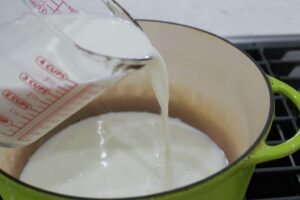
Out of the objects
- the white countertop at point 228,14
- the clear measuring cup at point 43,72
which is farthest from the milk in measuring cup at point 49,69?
the white countertop at point 228,14

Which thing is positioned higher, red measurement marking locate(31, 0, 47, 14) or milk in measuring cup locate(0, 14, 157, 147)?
red measurement marking locate(31, 0, 47, 14)

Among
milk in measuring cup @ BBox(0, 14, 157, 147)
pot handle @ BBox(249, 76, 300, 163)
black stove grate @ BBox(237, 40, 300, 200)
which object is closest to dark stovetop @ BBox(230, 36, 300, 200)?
black stove grate @ BBox(237, 40, 300, 200)

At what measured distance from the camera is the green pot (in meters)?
0.47

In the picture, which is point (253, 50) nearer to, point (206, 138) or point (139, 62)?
point (206, 138)

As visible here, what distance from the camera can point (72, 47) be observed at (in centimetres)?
47

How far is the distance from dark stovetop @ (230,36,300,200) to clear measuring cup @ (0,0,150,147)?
0.78 ft

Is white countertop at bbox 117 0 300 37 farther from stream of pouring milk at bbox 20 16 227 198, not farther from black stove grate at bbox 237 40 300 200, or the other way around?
stream of pouring milk at bbox 20 16 227 198

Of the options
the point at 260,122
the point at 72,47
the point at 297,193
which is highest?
the point at 72,47

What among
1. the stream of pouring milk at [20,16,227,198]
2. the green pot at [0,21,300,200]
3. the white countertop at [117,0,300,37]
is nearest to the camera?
the green pot at [0,21,300,200]

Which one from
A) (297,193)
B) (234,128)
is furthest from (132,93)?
(297,193)

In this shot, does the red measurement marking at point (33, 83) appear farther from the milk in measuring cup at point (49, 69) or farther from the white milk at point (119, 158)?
the white milk at point (119, 158)

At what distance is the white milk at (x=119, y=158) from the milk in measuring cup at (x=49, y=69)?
13 cm

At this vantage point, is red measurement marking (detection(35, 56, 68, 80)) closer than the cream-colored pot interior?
Yes

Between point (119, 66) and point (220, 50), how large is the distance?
0.19 meters
